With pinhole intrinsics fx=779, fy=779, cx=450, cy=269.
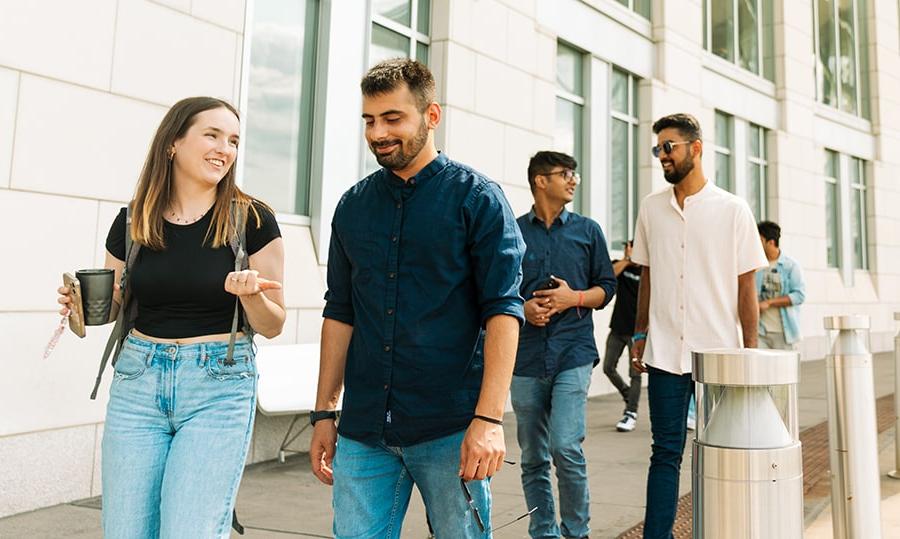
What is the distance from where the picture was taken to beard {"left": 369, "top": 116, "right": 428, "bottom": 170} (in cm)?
230

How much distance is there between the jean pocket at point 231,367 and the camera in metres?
2.59

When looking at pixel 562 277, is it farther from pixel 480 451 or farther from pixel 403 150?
pixel 480 451

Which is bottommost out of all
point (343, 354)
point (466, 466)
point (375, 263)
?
point (466, 466)

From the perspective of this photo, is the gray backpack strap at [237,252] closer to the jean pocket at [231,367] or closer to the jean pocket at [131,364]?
the jean pocket at [231,367]

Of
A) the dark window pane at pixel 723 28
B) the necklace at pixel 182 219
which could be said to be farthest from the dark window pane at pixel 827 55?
the necklace at pixel 182 219

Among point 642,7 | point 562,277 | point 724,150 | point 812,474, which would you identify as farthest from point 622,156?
point 562,277

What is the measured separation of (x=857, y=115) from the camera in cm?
1950

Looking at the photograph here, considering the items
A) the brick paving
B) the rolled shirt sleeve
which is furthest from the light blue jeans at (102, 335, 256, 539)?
the brick paving

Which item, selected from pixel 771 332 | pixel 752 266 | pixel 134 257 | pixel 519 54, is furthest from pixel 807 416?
pixel 134 257

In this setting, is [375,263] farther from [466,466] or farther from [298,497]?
[298,497]

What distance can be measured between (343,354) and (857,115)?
2039 centimetres

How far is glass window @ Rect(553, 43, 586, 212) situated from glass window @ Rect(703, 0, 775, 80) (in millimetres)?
4510

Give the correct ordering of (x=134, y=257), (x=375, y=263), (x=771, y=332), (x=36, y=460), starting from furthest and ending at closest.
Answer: (x=771, y=332), (x=36, y=460), (x=134, y=257), (x=375, y=263)

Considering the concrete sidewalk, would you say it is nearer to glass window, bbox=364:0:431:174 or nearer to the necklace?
Answer: the necklace
